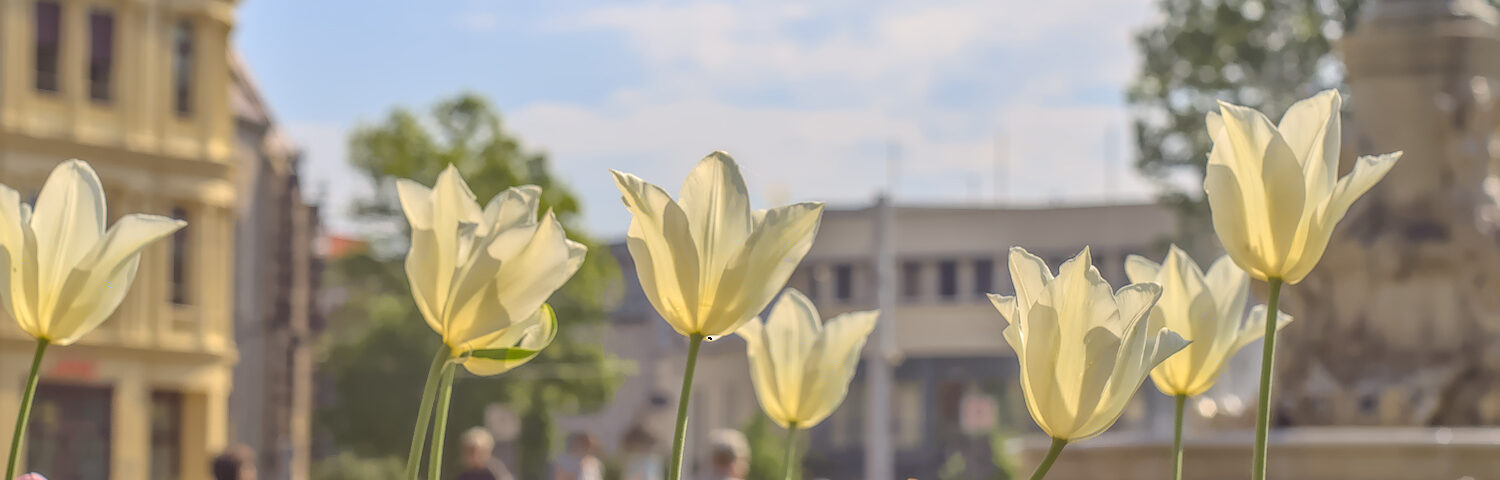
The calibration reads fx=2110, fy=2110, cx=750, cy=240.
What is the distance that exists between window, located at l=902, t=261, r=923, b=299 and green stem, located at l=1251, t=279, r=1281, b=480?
65.4 meters

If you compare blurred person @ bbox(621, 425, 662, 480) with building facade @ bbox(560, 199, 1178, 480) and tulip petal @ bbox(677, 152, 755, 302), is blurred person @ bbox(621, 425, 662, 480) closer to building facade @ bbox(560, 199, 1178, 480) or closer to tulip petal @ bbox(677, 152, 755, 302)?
tulip petal @ bbox(677, 152, 755, 302)

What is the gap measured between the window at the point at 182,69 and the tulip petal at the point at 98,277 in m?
31.1

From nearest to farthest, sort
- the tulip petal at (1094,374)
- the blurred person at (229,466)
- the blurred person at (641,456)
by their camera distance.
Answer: the tulip petal at (1094,374) → the blurred person at (229,466) → the blurred person at (641,456)

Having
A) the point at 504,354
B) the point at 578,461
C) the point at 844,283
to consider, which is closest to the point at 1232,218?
the point at 504,354

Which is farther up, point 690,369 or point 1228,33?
point 1228,33

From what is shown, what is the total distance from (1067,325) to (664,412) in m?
15.2

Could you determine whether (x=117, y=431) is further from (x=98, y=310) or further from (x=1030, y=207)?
(x=1030, y=207)

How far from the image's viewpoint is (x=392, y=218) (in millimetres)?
39438

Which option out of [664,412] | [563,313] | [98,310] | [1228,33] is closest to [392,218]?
[563,313]

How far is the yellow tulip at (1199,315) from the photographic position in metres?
2.00

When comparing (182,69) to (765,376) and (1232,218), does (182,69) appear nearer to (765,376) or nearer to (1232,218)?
(765,376)

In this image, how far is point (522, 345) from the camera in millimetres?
1885

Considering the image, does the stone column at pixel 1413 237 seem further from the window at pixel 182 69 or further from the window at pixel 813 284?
the window at pixel 813 284

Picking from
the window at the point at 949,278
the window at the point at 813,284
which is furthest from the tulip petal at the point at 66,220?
the window at the point at 813,284
